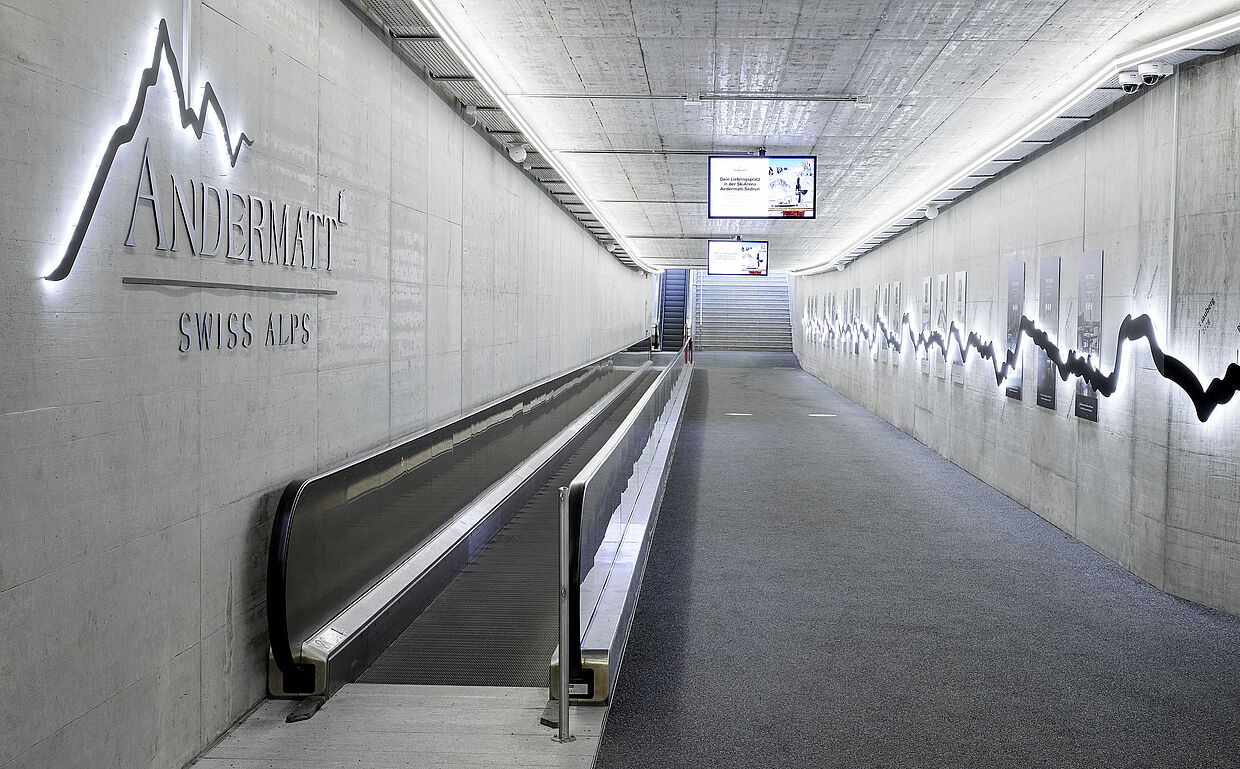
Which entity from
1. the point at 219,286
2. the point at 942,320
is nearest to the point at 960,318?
the point at 942,320

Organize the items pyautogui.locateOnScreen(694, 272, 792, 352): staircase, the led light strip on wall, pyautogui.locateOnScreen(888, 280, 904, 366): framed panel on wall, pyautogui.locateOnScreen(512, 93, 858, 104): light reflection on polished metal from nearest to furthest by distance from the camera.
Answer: the led light strip on wall
pyautogui.locateOnScreen(512, 93, 858, 104): light reflection on polished metal
pyautogui.locateOnScreen(888, 280, 904, 366): framed panel on wall
pyautogui.locateOnScreen(694, 272, 792, 352): staircase

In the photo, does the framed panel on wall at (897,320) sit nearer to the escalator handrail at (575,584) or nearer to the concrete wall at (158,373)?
the concrete wall at (158,373)

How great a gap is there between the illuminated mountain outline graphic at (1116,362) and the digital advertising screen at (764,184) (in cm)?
253

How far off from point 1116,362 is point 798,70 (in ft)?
10.6

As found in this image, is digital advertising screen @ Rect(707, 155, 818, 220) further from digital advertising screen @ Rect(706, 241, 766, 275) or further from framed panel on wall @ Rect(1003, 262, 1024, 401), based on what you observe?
digital advertising screen @ Rect(706, 241, 766, 275)

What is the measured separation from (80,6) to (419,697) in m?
2.98

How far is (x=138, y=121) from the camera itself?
3.14 m

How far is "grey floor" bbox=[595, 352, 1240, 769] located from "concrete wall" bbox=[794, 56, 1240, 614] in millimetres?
333

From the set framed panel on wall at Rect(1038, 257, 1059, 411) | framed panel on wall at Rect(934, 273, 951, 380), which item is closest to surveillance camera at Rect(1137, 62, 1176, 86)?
framed panel on wall at Rect(1038, 257, 1059, 411)

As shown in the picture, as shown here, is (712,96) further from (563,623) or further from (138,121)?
(138,121)

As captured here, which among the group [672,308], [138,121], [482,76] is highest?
[482,76]

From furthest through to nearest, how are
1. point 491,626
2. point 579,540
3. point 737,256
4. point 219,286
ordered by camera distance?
1. point 737,256
2. point 491,626
3. point 579,540
4. point 219,286

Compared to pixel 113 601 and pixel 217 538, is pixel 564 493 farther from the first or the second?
pixel 113 601

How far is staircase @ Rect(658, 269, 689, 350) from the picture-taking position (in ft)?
134
